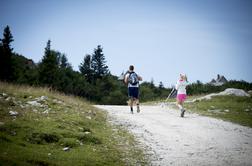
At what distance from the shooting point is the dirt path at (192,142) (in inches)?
284

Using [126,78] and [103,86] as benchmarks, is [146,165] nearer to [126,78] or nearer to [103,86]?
[126,78]

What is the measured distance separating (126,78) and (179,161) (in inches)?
394

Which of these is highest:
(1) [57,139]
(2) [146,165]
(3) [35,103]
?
(3) [35,103]

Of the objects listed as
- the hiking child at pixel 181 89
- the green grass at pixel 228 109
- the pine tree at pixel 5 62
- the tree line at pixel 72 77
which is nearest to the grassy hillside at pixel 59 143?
the hiking child at pixel 181 89

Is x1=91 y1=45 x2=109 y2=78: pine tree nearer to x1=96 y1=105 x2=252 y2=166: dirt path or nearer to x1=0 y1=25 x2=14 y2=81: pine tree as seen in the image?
x1=0 y1=25 x2=14 y2=81: pine tree

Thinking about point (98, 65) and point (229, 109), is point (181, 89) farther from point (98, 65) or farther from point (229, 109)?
point (98, 65)

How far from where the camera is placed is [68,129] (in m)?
9.13

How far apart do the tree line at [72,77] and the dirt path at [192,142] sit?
101ft

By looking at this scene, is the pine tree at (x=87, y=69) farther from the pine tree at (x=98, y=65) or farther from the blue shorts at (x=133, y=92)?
the blue shorts at (x=133, y=92)

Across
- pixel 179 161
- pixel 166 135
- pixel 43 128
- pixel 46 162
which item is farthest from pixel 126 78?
pixel 46 162

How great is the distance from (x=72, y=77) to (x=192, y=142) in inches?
3322

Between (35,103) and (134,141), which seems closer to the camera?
(134,141)

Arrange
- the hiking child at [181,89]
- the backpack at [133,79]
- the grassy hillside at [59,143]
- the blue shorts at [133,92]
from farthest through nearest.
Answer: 1. the blue shorts at [133,92]
2. the backpack at [133,79]
3. the hiking child at [181,89]
4. the grassy hillside at [59,143]

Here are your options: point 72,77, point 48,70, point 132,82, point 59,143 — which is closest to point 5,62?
point 48,70
